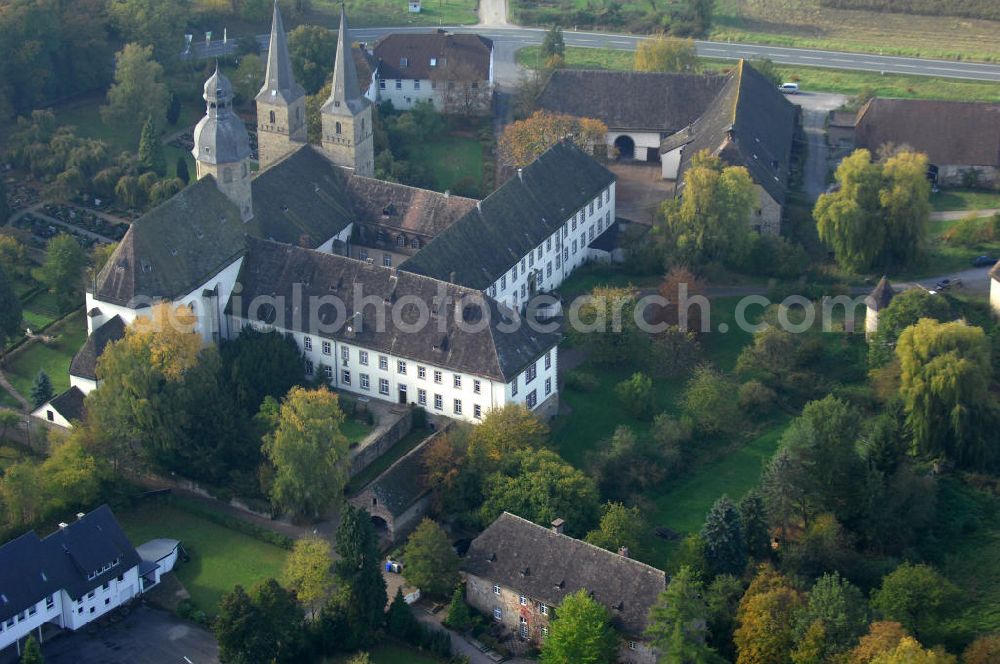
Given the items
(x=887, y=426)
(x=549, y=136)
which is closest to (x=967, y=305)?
(x=887, y=426)

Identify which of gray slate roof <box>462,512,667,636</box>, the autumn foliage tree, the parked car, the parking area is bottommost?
the parking area

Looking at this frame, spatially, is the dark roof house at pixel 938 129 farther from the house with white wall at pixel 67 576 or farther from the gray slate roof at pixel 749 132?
the house with white wall at pixel 67 576

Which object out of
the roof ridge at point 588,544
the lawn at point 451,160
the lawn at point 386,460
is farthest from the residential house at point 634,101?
the roof ridge at point 588,544

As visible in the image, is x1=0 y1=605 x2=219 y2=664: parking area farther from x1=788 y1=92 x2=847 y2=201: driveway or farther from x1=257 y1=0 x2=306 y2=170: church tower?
x1=788 y1=92 x2=847 y2=201: driveway

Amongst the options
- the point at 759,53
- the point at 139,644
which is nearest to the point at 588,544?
the point at 139,644

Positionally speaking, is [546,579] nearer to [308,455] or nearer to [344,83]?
[308,455]

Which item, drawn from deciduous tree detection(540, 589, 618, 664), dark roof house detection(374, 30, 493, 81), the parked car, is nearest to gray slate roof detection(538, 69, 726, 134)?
dark roof house detection(374, 30, 493, 81)
